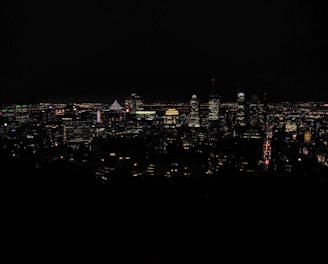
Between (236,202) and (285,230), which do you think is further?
(236,202)

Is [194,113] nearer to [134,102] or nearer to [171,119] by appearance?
[171,119]

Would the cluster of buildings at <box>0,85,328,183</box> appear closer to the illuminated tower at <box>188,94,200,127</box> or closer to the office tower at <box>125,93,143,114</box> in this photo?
the illuminated tower at <box>188,94,200,127</box>

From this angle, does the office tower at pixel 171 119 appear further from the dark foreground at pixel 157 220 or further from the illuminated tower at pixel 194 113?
the dark foreground at pixel 157 220

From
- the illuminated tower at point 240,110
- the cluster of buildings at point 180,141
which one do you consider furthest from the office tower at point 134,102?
the illuminated tower at point 240,110

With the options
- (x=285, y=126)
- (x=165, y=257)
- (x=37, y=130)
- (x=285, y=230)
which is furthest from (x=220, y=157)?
(x=285, y=126)

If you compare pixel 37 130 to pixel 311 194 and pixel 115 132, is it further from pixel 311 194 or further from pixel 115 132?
pixel 311 194

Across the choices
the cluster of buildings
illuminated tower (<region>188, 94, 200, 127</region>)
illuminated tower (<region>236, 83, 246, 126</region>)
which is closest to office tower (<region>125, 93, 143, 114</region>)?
the cluster of buildings
